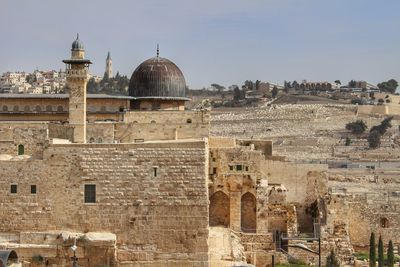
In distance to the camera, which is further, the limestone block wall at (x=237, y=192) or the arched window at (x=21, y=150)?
the limestone block wall at (x=237, y=192)

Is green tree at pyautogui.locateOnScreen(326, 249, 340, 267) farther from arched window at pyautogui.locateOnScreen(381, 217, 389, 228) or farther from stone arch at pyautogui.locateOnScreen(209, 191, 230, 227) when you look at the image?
arched window at pyautogui.locateOnScreen(381, 217, 389, 228)

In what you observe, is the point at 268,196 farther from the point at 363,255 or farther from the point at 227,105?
the point at 227,105

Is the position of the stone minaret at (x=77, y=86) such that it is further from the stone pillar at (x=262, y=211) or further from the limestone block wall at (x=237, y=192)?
the stone pillar at (x=262, y=211)

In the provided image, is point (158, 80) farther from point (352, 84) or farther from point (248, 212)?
point (352, 84)

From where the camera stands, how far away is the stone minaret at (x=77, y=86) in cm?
2639

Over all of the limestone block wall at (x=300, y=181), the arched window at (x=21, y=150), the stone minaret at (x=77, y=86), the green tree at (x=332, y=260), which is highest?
the stone minaret at (x=77, y=86)

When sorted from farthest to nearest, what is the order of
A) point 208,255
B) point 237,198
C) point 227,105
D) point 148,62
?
1. point 227,105
2. point 148,62
3. point 237,198
4. point 208,255

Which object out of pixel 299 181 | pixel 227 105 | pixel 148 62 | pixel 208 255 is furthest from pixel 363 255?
pixel 227 105

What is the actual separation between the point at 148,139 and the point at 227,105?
79.8 meters

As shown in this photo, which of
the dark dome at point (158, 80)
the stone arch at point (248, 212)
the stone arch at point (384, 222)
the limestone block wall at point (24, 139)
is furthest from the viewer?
the stone arch at point (384, 222)

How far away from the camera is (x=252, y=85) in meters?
133

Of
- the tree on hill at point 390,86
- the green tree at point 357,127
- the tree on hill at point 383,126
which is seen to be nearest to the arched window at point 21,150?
the green tree at point 357,127

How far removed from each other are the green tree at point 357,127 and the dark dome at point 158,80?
56.6 m

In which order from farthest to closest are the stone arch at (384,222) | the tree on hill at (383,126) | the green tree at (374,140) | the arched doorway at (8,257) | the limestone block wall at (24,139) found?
the tree on hill at (383,126) < the green tree at (374,140) < the stone arch at (384,222) < the limestone block wall at (24,139) < the arched doorway at (8,257)
